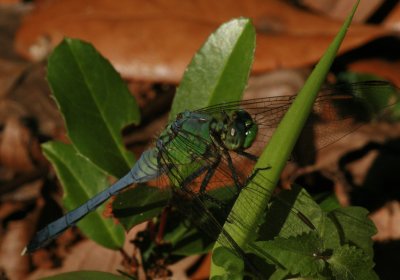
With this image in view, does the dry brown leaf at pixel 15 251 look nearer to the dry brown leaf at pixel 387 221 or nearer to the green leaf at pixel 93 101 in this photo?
the green leaf at pixel 93 101

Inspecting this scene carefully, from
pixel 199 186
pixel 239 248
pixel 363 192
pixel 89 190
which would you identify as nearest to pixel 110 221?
pixel 89 190

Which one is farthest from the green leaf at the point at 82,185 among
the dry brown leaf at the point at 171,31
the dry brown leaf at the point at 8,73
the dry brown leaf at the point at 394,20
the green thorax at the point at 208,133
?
the dry brown leaf at the point at 394,20

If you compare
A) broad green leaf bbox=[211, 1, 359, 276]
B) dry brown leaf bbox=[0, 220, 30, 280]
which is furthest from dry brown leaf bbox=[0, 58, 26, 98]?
broad green leaf bbox=[211, 1, 359, 276]

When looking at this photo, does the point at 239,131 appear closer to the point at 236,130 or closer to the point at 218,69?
the point at 236,130

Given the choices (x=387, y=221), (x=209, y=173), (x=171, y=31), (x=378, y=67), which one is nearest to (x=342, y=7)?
(x=378, y=67)

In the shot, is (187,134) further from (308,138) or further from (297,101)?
(297,101)

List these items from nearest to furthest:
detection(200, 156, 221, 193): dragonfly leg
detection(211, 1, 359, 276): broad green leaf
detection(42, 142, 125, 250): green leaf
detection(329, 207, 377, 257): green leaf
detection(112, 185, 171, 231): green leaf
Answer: detection(211, 1, 359, 276): broad green leaf < detection(329, 207, 377, 257): green leaf < detection(112, 185, 171, 231): green leaf < detection(200, 156, 221, 193): dragonfly leg < detection(42, 142, 125, 250): green leaf

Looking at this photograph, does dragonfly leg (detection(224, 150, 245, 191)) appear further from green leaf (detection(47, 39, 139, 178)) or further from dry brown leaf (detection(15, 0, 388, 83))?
dry brown leaf (detection(15, 0, 388, 83))
